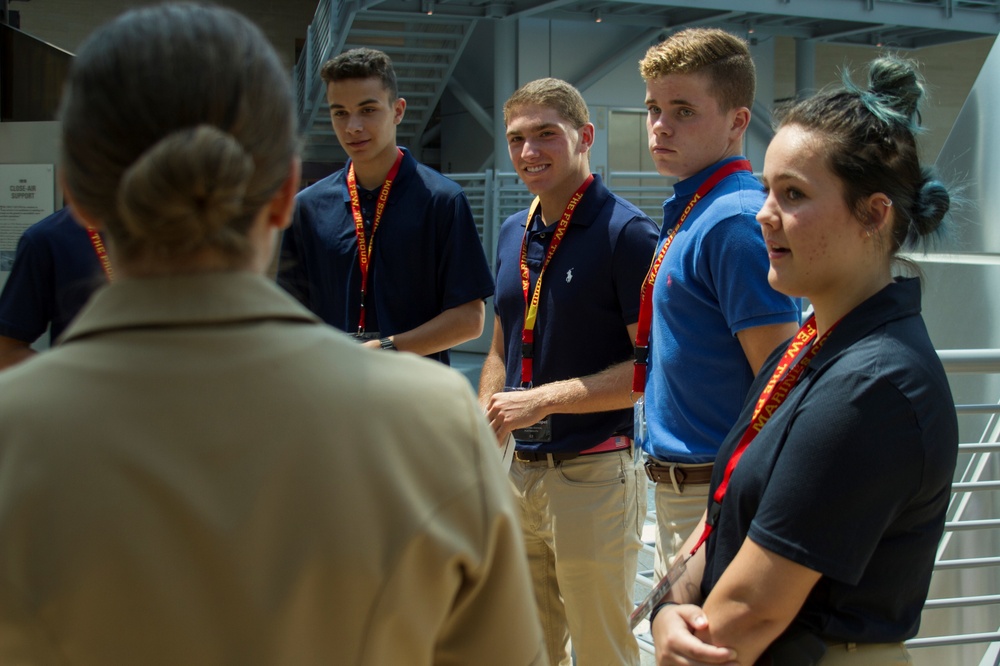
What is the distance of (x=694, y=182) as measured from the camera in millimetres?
2924

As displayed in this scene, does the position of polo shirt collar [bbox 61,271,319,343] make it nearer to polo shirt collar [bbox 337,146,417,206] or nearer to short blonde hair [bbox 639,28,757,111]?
short blonde hair [bbox 639,28,757,111]

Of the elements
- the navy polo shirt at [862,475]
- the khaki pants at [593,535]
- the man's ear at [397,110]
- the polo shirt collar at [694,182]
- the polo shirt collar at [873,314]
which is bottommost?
the khaki pants at [593,535]

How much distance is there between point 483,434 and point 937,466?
106 centimetres

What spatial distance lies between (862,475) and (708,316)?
3.41 feet

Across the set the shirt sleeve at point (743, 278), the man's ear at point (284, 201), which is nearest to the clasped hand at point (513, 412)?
the shirt sleeve at point (743, 278)

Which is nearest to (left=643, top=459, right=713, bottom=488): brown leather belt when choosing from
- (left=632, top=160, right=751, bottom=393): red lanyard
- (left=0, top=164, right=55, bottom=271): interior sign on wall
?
(left=632, top=160, right=751, bottom=393): red lanyard

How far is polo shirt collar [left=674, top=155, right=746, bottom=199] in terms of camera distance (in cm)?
291

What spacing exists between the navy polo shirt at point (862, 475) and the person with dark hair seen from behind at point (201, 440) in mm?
880

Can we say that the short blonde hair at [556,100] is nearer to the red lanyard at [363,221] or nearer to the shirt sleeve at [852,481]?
the red lanyard at [363,221]

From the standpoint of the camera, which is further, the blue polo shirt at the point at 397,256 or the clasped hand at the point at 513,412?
the blue polo shirt at the point at 397,256

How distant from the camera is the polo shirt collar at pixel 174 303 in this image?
100cm

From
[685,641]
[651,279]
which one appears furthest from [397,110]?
[685,641]

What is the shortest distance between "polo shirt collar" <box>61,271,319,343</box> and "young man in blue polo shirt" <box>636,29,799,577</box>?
1761 mm

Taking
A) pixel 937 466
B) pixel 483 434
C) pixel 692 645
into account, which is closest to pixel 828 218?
pixel 937 466
